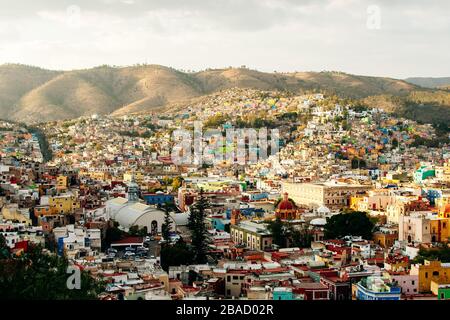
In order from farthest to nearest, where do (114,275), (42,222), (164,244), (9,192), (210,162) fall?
1. (210,162)
2. (9,192)
3. (42,222)
4. (164,244)
5. (114,275)

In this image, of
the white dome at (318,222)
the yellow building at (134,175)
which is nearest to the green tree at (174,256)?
the white dome at (318,222)

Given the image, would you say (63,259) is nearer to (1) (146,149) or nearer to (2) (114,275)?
(2) (114,275)

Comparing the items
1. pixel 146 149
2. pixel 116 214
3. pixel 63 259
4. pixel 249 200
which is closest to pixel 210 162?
pixel 146 149

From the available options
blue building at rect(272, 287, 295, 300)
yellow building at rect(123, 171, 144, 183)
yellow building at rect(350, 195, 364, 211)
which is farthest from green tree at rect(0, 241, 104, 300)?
yellow building at rect(123, 171, 144, 183)

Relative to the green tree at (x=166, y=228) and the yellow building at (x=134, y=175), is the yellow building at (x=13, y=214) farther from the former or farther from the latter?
the yellow building at (x=134, y=175)

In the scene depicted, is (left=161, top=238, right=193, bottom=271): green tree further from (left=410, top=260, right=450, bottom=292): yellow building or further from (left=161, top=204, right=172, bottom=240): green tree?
(left=410, top=260, right=450, bottom=292): yellow building

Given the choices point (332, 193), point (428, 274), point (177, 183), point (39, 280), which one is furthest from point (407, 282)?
point (177, 183)
